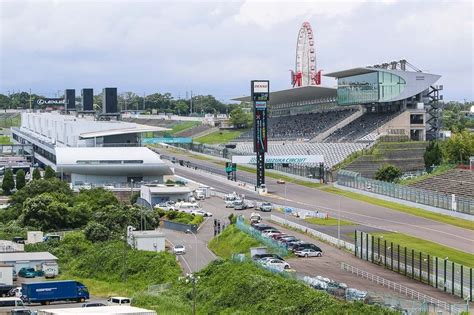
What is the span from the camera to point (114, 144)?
115000 millimetres

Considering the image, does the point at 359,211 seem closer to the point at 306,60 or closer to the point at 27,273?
the point at 27,273

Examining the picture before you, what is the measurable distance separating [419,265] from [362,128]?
78.4 metres

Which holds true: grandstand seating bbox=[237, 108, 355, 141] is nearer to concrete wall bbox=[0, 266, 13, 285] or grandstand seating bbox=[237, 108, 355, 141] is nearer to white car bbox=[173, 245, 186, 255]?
white car bbox=[173, 245, 186, 255]

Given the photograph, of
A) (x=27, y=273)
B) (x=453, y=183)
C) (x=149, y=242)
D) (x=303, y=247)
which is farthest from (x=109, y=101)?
(x=303, y=247)

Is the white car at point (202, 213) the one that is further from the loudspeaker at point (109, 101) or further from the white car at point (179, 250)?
the loudspeaker at point (109, 101)

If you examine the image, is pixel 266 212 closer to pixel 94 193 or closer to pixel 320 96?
pixel 94 193

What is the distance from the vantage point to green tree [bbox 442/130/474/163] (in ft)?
355

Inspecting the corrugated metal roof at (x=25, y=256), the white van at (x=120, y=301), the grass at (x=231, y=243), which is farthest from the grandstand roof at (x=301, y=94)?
the white van at (x=120, y=301)

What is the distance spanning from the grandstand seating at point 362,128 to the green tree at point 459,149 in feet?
42.0

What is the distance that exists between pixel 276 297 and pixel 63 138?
84215 mm

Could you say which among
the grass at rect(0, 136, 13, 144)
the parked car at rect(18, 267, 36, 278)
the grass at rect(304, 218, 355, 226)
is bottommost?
the parked car at rect(18, 267, 36, 278)

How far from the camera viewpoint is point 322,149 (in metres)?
123

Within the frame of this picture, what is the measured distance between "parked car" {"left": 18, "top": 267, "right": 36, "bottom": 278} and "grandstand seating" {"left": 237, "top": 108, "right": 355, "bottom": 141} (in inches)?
3172

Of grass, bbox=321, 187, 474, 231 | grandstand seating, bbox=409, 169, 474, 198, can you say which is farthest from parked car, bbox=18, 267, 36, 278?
grandstand seating, bbox=409, 169, 474, 198
